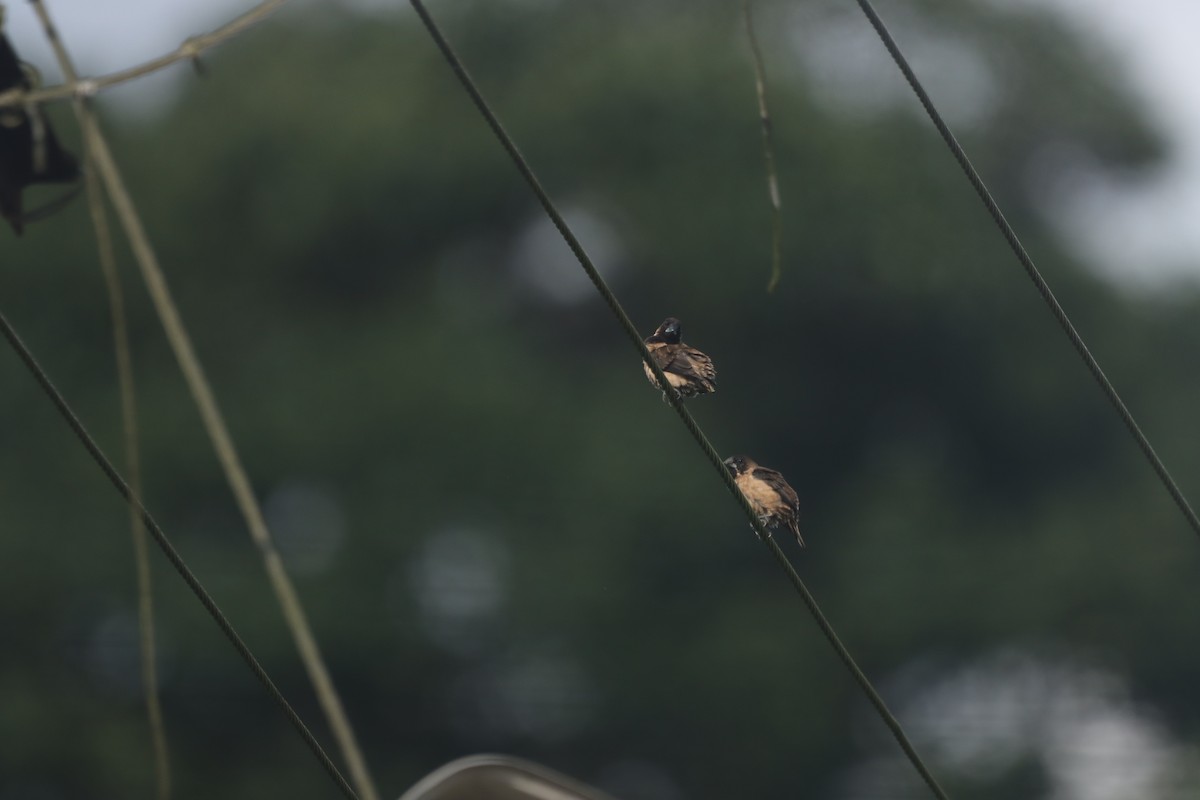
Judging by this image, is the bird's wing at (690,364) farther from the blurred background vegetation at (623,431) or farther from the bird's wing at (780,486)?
the blurred background vegetation at (623,431)

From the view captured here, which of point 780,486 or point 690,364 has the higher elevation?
point 690,364

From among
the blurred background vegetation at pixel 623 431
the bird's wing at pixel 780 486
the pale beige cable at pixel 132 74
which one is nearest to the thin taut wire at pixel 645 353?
the pale beige cable at pixel 132 74

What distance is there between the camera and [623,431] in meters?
20.0

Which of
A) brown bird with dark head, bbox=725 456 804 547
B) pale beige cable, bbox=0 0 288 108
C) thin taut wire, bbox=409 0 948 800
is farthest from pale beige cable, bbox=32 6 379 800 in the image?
brown bird with dark head, bbox=725 456 804 547

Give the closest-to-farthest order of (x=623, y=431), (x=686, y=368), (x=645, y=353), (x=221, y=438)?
(x=221, y=438), (x=645, y=353), (x=686, y=368), (x=623, y=431)

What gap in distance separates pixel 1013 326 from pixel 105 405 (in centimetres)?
1050

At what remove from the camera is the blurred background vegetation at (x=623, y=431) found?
19.0m

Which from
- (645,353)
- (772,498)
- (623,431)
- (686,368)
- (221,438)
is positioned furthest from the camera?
(623,431)

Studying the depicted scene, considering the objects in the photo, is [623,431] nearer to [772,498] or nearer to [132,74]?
[772,498]

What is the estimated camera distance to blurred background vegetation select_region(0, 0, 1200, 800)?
19.0 meters

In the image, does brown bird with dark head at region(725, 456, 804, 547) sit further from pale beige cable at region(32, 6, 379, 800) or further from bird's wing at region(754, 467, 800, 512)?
pale beige cable at region(32, 6, 379, 800)

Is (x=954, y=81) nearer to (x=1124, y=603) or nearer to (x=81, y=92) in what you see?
(x=1124, y=603)

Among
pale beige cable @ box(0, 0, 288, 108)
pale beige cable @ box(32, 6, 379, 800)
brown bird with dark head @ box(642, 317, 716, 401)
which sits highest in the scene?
brown bird with dark head @ box(642, 317, 716, 401)

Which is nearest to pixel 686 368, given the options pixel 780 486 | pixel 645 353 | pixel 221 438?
pixel 780 486
